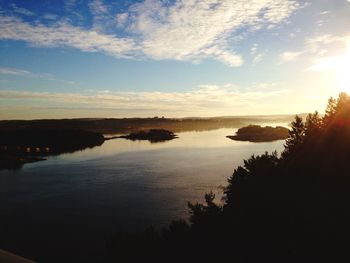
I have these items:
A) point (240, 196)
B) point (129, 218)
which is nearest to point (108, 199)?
point (129, 218)

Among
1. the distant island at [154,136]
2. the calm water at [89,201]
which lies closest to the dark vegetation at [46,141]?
the distant island at [154,136]

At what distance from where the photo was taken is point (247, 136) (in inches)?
6540

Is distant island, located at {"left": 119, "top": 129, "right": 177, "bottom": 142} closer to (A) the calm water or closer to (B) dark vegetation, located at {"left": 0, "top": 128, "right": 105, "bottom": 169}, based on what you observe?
(B) dark vegetation, located at {"left": 0, "top": 128, "right": 105, "bottom": 169}

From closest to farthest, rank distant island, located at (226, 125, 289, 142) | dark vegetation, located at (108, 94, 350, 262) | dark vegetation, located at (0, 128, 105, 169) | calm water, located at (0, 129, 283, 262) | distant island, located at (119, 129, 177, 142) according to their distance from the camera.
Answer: dark vegetation, located at (108, 94, 350, 262), calm water, located at (0, 129, 283, 262), dark vegetation, located at (0, 128, 105, 169), distant island, located at (226, 125, 289, 142), distant island, located at (119, 129, 177, 142)

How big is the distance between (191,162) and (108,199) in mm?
37020

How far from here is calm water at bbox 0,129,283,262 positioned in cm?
3306

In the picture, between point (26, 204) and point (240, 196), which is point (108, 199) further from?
point (240, 196)

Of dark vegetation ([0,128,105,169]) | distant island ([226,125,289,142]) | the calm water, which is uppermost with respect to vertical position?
distant island ([226,125,289,142])

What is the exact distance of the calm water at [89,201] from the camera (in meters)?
33.1

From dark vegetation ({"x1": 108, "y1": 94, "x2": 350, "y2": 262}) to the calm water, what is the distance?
12.7 meters

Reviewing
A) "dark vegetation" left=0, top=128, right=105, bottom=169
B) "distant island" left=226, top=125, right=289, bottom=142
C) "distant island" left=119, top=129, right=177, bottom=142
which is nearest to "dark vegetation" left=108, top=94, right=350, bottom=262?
"dark vegetation" left=0, top=128, right=105, bottom=169

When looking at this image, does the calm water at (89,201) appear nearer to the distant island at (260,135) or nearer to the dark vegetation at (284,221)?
the dark vegetation at (284,221)

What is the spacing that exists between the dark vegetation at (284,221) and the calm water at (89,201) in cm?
1272

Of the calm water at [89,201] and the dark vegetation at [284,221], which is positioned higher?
the dark vegetation at [284,221]
